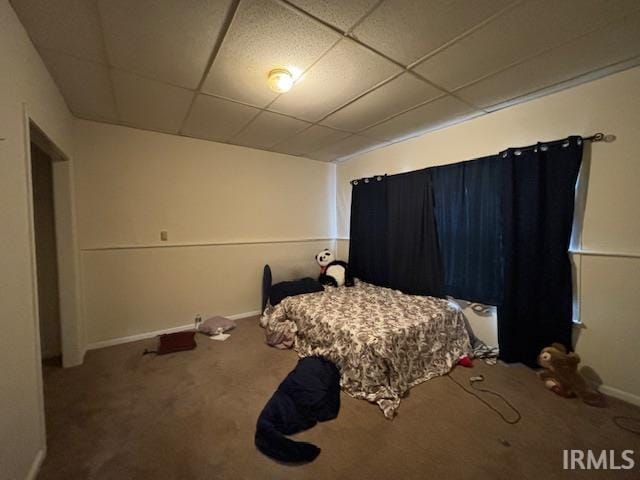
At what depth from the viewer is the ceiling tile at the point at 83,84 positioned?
1.67m

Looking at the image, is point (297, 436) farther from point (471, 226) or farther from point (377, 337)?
point (471, 226)

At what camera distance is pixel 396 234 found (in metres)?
3.26

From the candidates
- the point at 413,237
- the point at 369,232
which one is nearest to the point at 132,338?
the point at 369,232

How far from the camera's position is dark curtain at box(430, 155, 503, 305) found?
7.88 feet

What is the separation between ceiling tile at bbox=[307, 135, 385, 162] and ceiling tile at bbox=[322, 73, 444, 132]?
0.41 meters

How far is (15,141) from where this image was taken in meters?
1.26

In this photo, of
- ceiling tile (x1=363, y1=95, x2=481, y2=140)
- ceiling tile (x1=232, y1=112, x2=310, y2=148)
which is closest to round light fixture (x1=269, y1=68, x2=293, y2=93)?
ceiling tile (x1=232, y1=112, x2=310, y2=148)

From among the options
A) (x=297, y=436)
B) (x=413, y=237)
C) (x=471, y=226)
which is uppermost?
(x=471, y=226)

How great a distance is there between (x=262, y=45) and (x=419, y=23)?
89 cm

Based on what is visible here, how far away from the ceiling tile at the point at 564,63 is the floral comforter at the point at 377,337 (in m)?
1.92

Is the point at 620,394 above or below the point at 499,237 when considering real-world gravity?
below

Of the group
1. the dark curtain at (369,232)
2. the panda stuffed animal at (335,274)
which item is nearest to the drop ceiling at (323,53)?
the dark curtain at (369,232)

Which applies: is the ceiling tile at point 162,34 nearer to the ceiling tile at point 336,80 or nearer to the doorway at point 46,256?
the ceiling tile at point 336,80

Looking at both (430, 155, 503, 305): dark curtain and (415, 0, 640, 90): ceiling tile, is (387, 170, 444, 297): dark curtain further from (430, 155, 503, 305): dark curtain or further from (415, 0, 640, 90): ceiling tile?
(415, 0, 640, 90): ceiling tile
